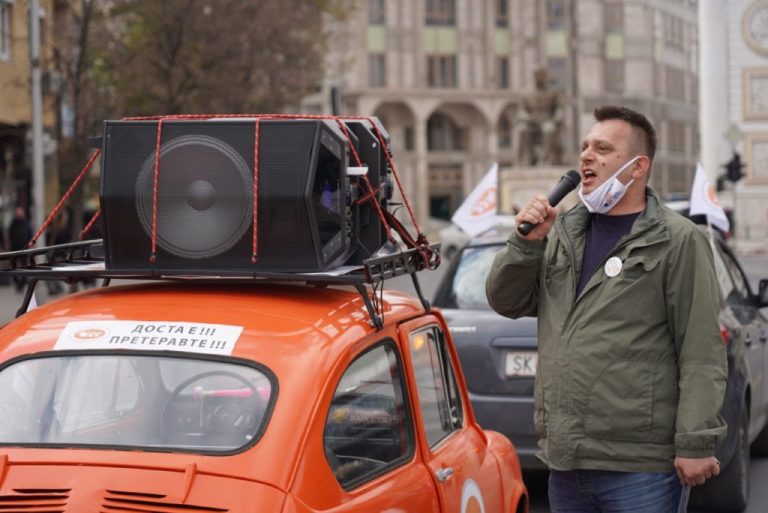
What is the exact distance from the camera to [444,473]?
179 inches

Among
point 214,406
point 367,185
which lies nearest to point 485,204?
point 367,185

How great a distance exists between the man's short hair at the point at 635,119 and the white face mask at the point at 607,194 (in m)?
0.08

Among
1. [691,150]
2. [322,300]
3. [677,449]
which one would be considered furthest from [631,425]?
[691,150]

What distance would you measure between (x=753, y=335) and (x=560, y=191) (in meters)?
4.91

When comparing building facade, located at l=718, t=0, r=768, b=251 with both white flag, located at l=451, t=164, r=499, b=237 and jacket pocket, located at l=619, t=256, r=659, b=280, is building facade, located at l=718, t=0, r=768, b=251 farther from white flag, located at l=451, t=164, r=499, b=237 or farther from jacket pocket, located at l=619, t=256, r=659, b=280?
jacket pocket, located at l=619, t=256, r=659, b=280

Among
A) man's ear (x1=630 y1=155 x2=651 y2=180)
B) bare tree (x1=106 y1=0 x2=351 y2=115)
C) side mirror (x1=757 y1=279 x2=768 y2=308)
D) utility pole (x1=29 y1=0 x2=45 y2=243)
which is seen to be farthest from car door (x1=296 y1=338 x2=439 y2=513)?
bare tree (x1=106 y1=0 x2=351 y2=115)

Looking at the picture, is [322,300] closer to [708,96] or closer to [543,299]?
[543,299]

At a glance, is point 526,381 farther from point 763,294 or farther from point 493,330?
point 763,294

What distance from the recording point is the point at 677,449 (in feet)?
13.5

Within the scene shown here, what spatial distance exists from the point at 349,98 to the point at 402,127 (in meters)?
3.61

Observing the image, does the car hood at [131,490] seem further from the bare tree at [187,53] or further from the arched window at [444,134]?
the arched window at [444,134]

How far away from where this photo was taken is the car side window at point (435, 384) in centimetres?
471

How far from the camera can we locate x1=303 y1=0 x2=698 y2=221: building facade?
80688mm

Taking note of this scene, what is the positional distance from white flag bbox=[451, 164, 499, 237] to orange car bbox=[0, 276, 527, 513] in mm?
7062
